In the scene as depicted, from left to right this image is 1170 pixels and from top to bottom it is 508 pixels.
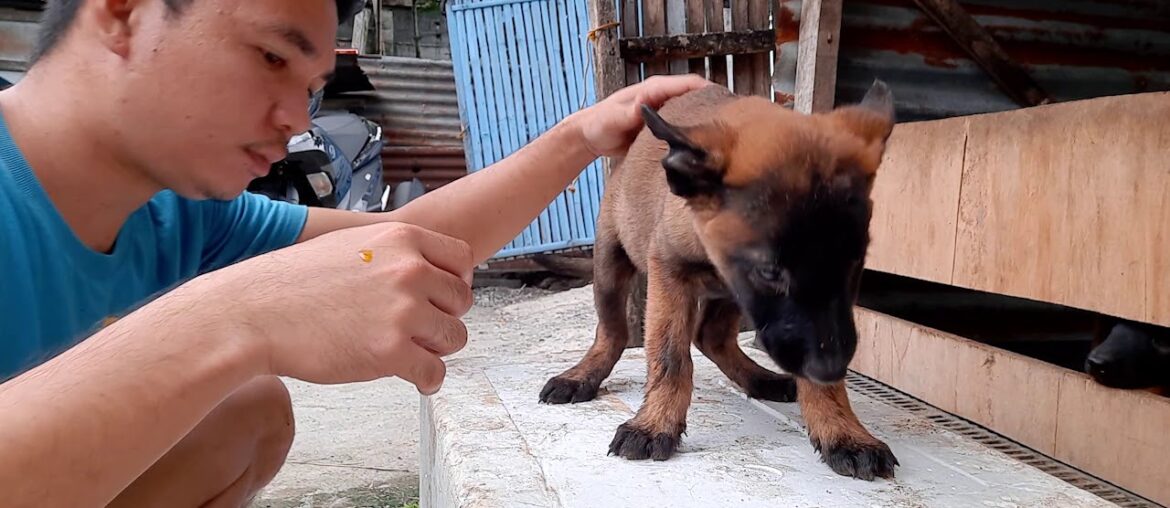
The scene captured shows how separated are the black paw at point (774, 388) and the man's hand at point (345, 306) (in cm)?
195

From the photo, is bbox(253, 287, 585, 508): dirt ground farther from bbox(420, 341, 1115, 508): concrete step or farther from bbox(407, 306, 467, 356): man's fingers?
bbox(407, 306, 467, 356): man's fingers

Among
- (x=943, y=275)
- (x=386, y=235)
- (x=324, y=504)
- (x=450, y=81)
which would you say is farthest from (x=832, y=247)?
(x=450, y=81)

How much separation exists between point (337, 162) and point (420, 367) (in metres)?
6.77

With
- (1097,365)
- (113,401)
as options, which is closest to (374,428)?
(1097,365)

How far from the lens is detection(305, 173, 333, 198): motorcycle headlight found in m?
7.39

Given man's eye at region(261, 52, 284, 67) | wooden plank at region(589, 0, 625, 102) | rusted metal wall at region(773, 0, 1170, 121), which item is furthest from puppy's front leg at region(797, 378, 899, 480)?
wooden plank at region(589, 0, 625, 102)

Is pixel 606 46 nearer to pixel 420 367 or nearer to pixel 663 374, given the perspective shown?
pixel 663 374

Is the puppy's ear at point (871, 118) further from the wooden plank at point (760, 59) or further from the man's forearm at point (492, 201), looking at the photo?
the wooden plank at point (760, 59)

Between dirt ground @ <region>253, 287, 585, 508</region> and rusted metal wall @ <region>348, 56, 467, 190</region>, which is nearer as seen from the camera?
dirt ground @ <region>253, 287, 585, 508</region>

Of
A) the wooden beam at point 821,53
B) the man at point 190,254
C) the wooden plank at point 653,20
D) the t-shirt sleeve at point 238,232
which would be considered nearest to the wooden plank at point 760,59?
the wooden plank at point 653,20

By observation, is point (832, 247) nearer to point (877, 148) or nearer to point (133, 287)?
point (877, 148)

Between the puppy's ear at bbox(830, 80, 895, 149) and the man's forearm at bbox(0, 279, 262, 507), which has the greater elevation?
the puppy's ear at bbox(830, 80, 895, 149)

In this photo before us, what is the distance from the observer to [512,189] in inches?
100

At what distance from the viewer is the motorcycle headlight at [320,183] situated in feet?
24.2
